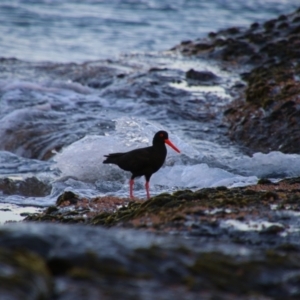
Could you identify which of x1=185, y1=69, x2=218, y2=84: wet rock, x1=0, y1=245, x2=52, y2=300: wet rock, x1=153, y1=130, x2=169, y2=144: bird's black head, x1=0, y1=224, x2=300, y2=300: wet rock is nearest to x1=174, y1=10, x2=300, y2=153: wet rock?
x1=185, y1=69, x2=218, y2=84: wet rock

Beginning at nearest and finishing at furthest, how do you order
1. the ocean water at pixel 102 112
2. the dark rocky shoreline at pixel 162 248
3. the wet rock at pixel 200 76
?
the dark rocky shoreline at pixel 162 248 → the ocean water at pixel 102 112 → the wet rock at pixel 200 76

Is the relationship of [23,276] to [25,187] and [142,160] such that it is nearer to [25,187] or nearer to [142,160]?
[142,160]

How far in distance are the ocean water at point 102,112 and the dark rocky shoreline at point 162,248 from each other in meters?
0.93

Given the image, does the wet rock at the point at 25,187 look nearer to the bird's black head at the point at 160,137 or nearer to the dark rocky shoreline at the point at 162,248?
the dark rocky shoreline at the point at 162,248

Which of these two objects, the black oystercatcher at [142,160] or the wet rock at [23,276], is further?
the black oystercatcher at [142,160]

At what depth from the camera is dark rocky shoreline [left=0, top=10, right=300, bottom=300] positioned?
3.46 metres

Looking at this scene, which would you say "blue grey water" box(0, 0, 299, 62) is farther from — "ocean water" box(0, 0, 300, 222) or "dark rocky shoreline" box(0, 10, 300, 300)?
"dark rocky shoreline" box(0, 10, 300, 300)

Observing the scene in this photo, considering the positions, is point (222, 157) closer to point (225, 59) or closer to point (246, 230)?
point (246, 230)

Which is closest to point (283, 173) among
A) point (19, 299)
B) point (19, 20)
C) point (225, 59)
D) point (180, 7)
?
point (19, 299)

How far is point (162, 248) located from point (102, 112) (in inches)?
389

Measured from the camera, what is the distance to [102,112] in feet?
44.9

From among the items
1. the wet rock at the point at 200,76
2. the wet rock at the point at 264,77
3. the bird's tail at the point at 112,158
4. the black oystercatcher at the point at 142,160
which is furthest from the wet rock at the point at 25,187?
the wet rock at the point at 200,76

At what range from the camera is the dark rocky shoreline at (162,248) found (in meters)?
3.46

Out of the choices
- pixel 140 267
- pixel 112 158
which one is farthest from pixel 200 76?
pixel 140 267
